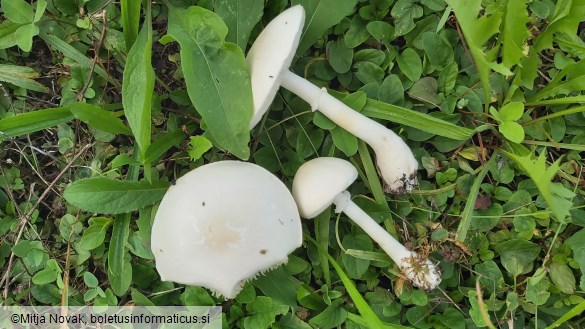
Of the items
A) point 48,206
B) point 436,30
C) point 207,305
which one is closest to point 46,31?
point 48,206

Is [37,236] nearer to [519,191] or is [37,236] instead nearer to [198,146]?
[198,146]

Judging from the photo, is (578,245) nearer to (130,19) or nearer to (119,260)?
(119,260)

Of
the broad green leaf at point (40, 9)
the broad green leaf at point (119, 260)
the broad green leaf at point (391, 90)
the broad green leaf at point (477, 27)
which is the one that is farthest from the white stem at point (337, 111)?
the broad green leaf at point (40, 9)

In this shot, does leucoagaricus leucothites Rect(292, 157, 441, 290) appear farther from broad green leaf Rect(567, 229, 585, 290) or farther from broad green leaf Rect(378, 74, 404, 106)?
broad green leaf Rect(567, 229, 585, 290)

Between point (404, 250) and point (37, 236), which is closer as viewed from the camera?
point (404, 250)

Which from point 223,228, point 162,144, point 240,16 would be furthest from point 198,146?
point 240,16
